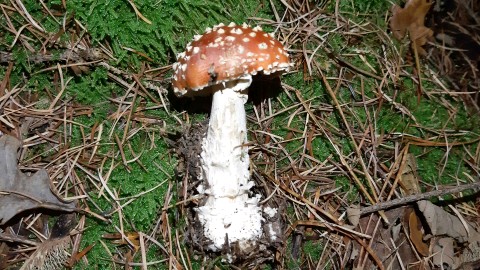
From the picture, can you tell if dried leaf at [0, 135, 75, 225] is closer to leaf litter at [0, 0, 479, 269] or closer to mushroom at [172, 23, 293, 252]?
leaf litter at [0, 0, 479, 269]

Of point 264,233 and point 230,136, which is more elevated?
point 230,136

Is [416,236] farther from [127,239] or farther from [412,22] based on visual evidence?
[127,239]

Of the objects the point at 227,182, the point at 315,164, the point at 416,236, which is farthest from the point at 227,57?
the point at 416,236

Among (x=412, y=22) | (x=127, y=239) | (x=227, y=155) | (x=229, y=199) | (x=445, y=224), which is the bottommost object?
(x=127, y=239)

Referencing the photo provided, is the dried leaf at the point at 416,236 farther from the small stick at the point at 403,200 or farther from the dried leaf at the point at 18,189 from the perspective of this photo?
the dried leaf at the point at 18,189

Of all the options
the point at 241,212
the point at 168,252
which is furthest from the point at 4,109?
the point at 241,212

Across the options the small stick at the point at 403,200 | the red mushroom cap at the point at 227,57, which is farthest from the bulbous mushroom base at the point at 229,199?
the small stick at the point at 403,200

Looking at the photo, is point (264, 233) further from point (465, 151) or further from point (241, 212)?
point (465, 151)
